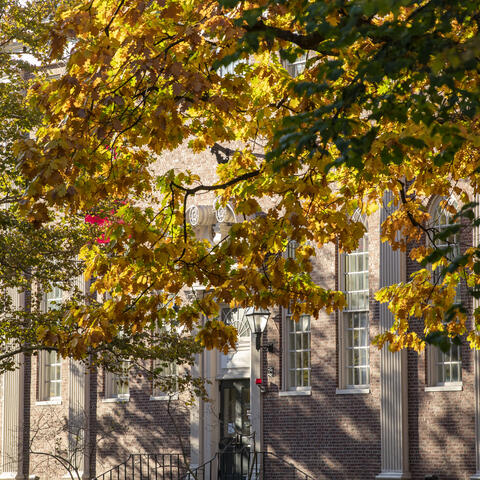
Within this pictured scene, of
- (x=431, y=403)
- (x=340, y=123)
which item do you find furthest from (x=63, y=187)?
(x=431, y=403)

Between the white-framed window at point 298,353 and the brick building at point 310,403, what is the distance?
2 centimetres

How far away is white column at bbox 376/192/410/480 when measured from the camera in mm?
18391

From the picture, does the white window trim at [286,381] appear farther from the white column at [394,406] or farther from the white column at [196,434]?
the white column at [196,434]

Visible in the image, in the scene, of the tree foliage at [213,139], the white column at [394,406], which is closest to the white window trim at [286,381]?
the white column at [394,406]

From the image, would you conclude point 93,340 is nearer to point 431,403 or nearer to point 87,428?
point 431,403

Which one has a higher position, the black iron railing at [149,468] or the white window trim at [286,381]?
the white window trim at [286,381]

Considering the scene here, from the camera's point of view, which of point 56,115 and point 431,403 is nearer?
point 56,115

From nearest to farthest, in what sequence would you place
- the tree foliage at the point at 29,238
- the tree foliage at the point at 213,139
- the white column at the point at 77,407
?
1. the tree foliage at the point at 213,139
2. the tree foliage at the point at 29,238
3. the white column at the point at 77,407

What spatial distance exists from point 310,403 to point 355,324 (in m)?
1.91

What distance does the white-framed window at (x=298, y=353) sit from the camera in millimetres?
20875

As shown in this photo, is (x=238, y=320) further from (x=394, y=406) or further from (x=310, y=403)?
(x=394, y=406)

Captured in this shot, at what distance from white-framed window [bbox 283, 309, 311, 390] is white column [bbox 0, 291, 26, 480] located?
9.04 meters

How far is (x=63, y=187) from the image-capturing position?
28.5ft

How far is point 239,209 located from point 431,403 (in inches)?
377
